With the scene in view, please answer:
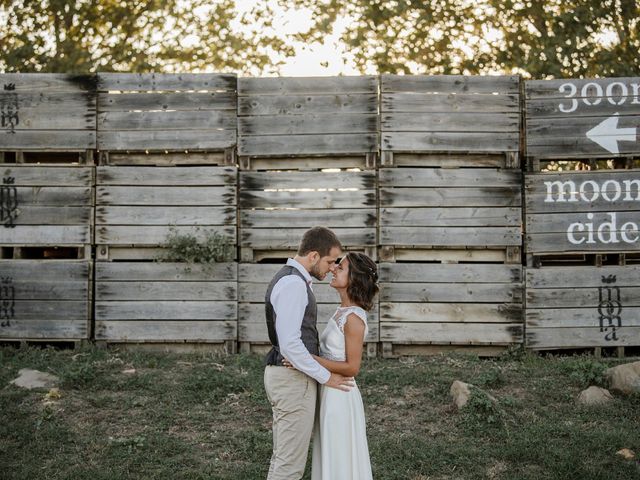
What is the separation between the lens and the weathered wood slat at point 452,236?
8211mm

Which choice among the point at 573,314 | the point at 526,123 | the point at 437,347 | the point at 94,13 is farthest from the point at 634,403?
the point at 94,13

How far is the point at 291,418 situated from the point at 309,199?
14.4 feet

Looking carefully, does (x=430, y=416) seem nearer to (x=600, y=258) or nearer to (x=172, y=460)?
(x=172, y=460)

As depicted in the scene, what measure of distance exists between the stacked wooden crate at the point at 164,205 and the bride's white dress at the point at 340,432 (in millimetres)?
3975

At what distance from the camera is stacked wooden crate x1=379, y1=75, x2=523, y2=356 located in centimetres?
816

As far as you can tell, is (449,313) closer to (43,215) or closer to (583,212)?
(583,212)

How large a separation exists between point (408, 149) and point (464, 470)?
12.9 ft

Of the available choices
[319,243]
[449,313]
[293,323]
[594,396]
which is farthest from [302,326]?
[449,313]

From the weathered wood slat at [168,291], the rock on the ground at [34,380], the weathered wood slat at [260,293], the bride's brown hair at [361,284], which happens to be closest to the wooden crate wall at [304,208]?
the weathered wood slat at [260,293]

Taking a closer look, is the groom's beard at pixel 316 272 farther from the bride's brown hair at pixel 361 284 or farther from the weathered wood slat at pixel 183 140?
the weathered wood slat at pixel 183 140

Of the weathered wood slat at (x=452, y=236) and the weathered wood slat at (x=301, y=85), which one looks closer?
the weathered wood slat at (x=452, y=236)

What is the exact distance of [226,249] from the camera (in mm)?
8195

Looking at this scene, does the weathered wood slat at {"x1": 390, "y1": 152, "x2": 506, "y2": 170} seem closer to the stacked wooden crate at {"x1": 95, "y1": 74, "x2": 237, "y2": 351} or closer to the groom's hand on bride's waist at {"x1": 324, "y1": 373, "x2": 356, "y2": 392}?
the stacked wooden crate at {"x1": 95, "y1": 74, "x2": 237, "y2": 351}

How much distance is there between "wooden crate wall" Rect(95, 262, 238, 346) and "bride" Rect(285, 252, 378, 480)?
3895 millimetres
